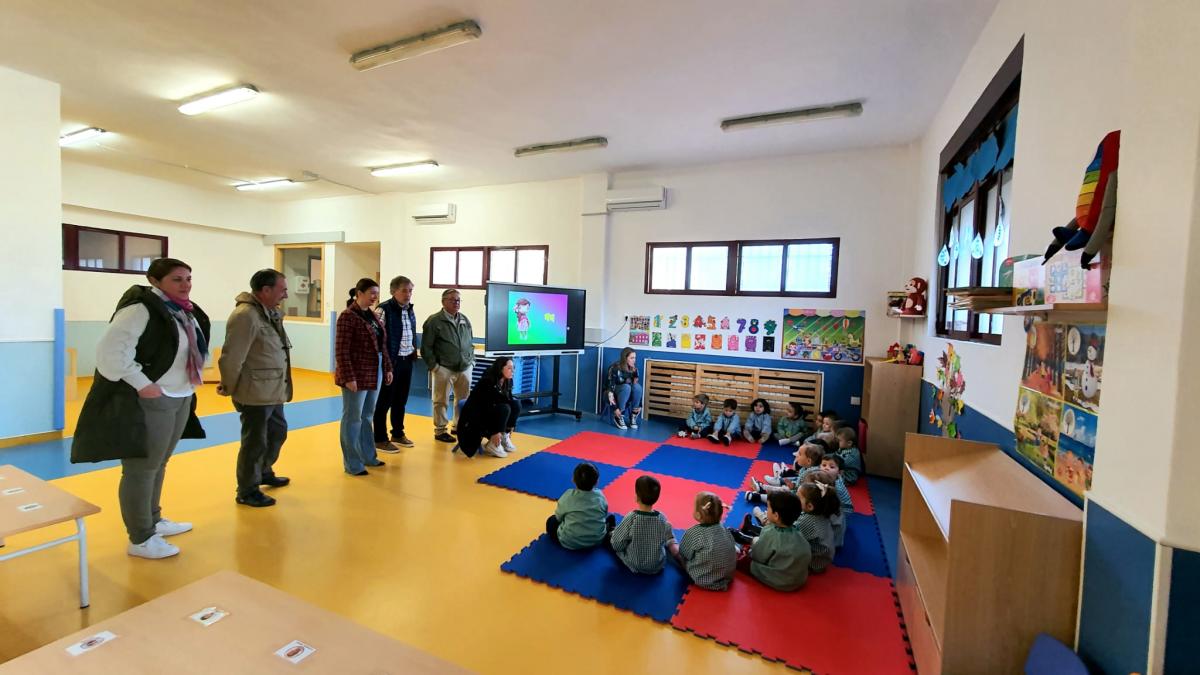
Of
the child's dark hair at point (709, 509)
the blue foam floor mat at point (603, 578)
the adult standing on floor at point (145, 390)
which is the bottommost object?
the blue foam floor mat at point (603, 578)

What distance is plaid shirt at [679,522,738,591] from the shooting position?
2520 mm

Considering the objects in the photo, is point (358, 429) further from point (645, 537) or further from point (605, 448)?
point (645, 537)

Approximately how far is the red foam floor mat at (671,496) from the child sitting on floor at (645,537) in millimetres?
663

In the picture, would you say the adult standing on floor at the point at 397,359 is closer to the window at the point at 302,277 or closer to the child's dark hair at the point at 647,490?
the child's dark hair at the point at 647,490

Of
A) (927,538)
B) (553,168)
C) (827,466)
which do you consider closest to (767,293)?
(827,466)

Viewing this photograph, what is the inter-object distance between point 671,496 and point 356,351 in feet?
8.83

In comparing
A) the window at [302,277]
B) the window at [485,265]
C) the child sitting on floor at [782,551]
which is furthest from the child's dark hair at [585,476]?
the window at [302,277]

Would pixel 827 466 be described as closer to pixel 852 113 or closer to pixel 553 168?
pixel 852 113

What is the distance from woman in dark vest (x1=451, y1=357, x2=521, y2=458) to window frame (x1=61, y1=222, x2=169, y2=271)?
7342 millimetres

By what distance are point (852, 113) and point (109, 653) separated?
5382mm

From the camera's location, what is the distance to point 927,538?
8.05 ft

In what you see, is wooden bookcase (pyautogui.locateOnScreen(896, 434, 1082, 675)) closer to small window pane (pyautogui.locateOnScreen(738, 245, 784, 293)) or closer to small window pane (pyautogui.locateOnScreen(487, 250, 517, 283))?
small window pane (pyautogui.locateOnScreen(738, 245, 784, 293))

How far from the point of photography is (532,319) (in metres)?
6.06

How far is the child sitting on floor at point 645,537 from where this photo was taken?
8.61ft
